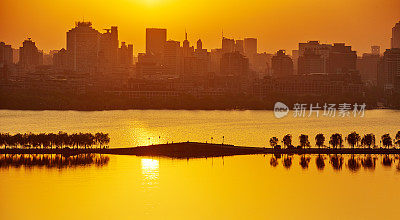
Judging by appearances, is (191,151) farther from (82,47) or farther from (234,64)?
(82,47)

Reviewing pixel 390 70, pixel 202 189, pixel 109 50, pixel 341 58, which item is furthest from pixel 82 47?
pixel 202 189

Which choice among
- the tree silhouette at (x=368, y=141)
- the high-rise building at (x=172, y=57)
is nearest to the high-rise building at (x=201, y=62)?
the high-rise building at (x=172, y=57)

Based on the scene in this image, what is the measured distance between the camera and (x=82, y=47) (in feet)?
628

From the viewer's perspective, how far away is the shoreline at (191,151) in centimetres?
5059

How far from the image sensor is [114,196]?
35.9 meters

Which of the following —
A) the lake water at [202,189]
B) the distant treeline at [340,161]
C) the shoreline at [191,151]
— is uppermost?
the shoreline at [191,151]

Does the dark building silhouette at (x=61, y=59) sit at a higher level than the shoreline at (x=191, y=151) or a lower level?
higher

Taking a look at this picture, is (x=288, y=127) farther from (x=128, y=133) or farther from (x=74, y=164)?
(x=74, y=164)

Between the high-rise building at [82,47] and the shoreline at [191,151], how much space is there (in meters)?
136

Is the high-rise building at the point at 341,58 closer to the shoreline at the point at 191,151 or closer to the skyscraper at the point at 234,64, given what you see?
the skyscraper at the point at 234,64

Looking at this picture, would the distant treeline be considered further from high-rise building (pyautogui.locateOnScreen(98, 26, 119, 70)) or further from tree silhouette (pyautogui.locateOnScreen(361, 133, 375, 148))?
high-rise building (pyautogui.locateOnScreen(98, 26, 119, 70))

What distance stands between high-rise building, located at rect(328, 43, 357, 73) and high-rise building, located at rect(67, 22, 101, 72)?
188ft

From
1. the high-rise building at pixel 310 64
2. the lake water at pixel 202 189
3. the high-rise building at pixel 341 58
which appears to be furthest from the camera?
the high-rise building at pixel 310 64

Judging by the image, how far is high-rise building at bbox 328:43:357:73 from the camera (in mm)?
182125
